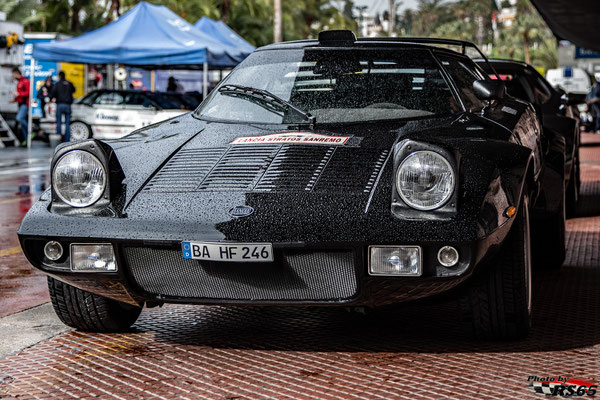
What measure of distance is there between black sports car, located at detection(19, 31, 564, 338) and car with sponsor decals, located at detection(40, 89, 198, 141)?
16.7 meters

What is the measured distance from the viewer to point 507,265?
3.86m

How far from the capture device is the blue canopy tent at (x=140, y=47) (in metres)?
18.8

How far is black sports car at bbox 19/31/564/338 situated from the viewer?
11.6 ft

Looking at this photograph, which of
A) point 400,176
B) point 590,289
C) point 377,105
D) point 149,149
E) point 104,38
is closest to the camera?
point 400,176

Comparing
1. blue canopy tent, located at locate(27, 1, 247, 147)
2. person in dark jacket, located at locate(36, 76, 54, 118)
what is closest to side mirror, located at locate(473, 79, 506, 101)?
blue canopy tent, located at locate(27, 1, 247, 147)

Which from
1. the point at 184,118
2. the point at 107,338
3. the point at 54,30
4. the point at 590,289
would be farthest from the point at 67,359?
the point at 54,30

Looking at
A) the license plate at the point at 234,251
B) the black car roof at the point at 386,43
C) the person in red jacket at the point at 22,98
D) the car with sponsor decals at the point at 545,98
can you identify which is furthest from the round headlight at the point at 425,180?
the person in red jacket at the point at 22,98

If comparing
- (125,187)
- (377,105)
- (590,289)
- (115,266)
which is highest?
(377,105)

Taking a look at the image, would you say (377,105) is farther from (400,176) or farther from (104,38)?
(104,38)

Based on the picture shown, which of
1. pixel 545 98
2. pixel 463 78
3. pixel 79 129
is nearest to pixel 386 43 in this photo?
pixel 463 78

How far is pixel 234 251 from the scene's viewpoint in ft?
11.7

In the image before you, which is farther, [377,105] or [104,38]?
[104,38]

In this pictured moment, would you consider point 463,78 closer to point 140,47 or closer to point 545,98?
point 545,98

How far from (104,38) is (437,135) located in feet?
53.9
